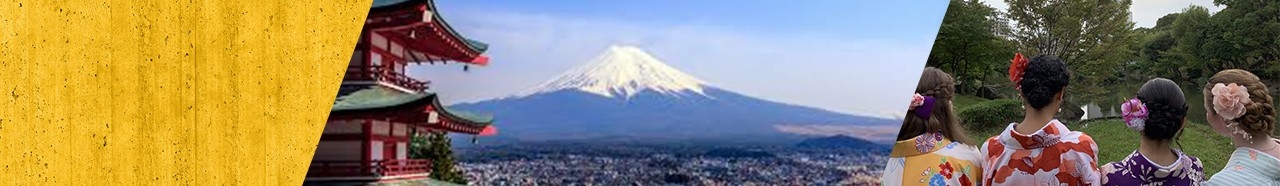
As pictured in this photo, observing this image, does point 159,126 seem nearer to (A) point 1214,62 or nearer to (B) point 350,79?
(B) point 350,79

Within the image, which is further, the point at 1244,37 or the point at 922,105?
the point at 1244,37

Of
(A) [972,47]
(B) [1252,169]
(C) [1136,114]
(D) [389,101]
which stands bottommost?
(B) [1252,169]

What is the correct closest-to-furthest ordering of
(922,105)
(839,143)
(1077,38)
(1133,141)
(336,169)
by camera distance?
(922,105) → (336,169) → (839,143) → (1133,141) → (1077,38)

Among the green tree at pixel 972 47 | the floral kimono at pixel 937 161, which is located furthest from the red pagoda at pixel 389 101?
the green tree at pixel 972 47

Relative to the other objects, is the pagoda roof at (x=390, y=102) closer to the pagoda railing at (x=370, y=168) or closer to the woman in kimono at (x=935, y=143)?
the pagoda railing at (x=370, y=168)

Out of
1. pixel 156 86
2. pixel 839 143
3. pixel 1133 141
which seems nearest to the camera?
pixel 156 86

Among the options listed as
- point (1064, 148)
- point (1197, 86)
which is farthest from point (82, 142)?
point (1197, 86)

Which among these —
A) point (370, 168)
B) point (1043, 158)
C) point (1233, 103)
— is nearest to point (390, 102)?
Result: point (370, 168)

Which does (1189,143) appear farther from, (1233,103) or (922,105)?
(922,105)
